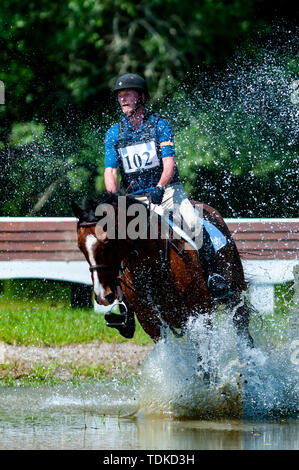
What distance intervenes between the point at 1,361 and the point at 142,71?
12258mm

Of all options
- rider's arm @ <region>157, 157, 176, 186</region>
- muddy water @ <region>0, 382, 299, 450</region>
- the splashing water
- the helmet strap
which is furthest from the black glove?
muddy water @ <region>0, 382, 299, 450</region>

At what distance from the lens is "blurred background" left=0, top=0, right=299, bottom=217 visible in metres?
15.2

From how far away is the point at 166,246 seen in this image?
266 inches

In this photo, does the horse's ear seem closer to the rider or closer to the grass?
the rider

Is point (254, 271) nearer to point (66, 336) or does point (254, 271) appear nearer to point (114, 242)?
point (66, 336)

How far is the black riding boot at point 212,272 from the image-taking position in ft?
23.3

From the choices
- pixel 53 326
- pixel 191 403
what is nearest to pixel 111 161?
pixel 191 403

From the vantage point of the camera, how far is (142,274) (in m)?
6.65

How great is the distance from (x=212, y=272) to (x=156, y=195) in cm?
89

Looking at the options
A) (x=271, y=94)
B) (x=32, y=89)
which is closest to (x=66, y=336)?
(x=271, y=94)

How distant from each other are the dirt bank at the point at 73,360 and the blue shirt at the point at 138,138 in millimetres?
2951

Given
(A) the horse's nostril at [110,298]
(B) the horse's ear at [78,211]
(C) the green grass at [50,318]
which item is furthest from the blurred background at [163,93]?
(A) the horse's nostril at [110,298]

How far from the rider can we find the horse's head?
1.02 meters

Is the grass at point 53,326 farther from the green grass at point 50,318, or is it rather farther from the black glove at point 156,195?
the black glove at point 156,195
